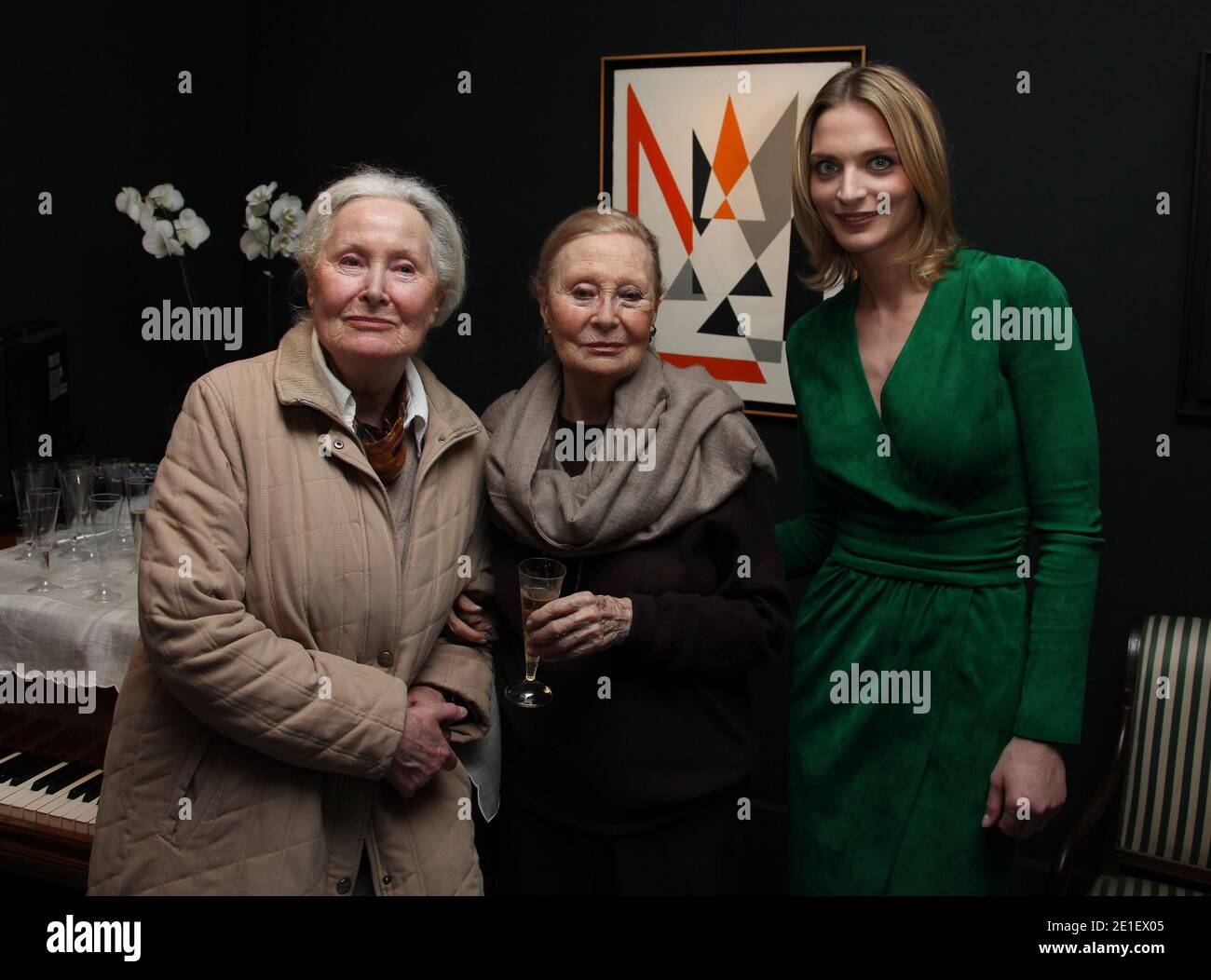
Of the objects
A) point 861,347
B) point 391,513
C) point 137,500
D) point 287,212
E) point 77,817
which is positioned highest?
point 287,212

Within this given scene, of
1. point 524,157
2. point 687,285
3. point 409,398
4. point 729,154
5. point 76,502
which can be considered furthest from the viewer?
point 524,157

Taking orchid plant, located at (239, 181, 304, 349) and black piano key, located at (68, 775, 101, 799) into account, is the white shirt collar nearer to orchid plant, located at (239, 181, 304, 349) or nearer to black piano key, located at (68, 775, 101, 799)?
black piano key, located at (68, 775, 101, 799)

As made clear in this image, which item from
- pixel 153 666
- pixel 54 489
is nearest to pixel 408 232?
pixel 153 666

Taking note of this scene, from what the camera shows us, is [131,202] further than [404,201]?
Yes

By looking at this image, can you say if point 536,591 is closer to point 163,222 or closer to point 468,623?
point 468,623

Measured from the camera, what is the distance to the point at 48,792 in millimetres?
2402

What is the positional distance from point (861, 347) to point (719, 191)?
1.61 meters

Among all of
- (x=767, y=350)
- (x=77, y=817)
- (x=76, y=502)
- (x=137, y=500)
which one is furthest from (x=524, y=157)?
(x=77, y=817)

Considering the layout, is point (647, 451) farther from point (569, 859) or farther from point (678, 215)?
point (678, 215)

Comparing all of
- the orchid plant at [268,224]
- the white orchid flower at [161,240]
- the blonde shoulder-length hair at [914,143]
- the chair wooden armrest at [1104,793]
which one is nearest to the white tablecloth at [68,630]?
the white orchid flower at [161,240]

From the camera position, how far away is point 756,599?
70.7 inches

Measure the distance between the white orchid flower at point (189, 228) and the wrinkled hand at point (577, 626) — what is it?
2219 mm

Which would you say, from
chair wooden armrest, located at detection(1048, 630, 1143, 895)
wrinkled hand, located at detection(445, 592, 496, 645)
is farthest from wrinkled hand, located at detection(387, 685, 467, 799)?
chair wooden armrest, located at detection(1048, 630, 1143, 895)

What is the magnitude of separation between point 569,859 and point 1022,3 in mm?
2499
